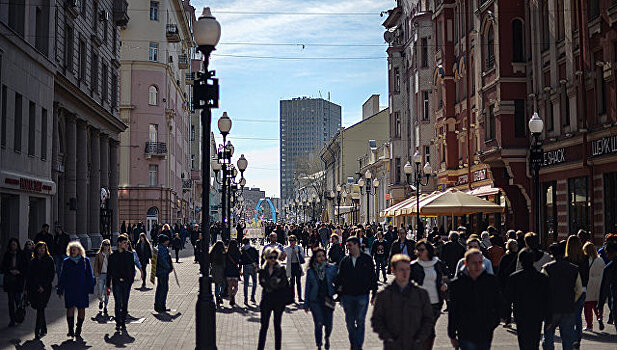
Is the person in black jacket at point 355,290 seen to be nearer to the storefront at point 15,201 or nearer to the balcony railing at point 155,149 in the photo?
the storefront at point 15,201

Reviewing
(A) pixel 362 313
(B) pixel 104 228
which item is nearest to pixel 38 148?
(B) pixel 104 228

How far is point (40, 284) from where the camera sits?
13992mm

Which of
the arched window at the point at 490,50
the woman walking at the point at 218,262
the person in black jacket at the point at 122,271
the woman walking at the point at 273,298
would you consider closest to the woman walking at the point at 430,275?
the woman walking at the point at 273,298

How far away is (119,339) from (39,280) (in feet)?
6.46

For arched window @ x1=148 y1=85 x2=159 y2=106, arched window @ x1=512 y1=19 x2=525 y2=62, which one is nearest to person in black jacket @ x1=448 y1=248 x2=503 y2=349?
arched window @ x1=512 y1=19 x2=525 y2=62

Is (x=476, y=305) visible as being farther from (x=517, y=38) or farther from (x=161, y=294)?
(x=517, y=38)

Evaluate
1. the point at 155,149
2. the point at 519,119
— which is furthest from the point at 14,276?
the point at 155,149

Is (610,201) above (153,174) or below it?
below

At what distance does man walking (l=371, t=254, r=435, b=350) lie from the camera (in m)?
7.53

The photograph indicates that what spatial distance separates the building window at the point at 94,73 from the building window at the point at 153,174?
26.2 m

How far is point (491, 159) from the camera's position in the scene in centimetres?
3309

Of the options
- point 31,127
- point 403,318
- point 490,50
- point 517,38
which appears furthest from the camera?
point 490,50

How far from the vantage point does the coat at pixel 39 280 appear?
13.9 m

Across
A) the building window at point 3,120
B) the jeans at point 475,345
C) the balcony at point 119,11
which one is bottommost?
the jeans at point 475,345
